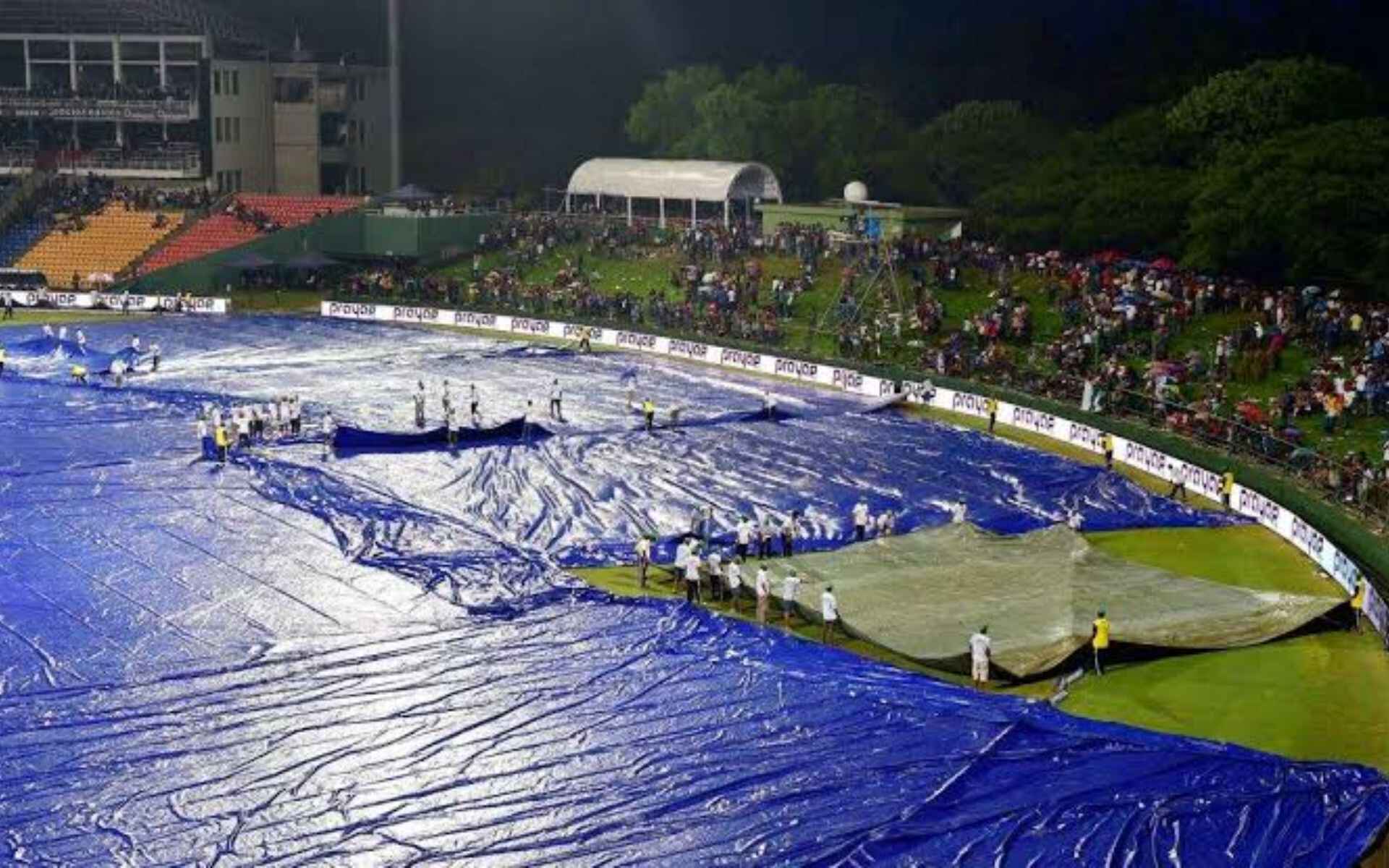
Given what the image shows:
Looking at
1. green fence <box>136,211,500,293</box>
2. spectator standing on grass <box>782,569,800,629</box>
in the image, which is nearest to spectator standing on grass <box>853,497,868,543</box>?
spectator standing on grass <box>782,569,800,629</box>

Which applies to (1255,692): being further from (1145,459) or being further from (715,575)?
(1145,459)

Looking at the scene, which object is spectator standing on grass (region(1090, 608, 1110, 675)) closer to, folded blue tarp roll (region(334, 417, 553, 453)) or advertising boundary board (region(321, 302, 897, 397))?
folded blue tarp roll (region(334, 417, 553, 453))

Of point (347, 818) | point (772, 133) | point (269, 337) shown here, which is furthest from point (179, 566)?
point (772, 133)

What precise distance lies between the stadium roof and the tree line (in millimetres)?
24436

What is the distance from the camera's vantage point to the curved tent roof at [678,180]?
8156cm

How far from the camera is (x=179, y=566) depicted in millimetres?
33875

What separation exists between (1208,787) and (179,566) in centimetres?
2027

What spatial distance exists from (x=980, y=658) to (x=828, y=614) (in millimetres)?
3118

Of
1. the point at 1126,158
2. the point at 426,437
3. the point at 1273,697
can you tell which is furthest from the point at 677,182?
the point at 1273,697

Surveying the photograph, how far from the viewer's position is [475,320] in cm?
7188

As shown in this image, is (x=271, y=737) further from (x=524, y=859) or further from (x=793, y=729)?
(x=793, y=729)

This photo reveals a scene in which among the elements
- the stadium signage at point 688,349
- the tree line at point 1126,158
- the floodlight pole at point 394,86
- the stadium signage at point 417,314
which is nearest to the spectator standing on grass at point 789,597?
the tree line at point 1126,158

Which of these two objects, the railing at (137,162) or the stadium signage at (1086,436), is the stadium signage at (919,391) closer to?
the stadium signage at (1086,436)

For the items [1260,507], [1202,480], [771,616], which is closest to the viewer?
[771,616]
